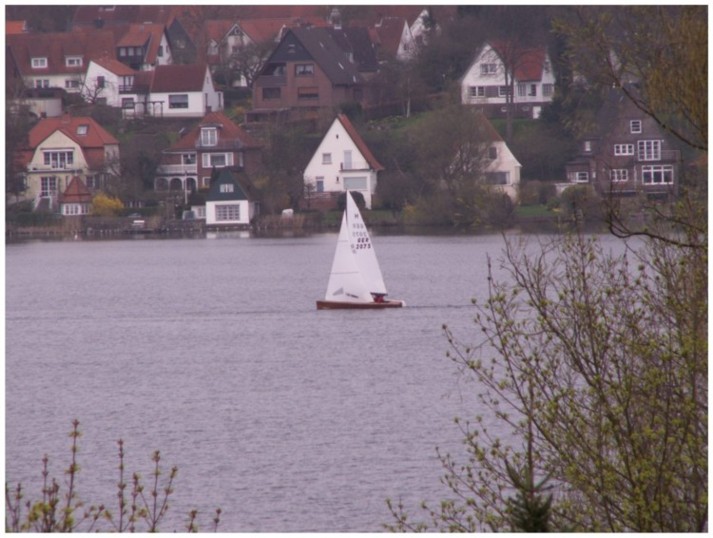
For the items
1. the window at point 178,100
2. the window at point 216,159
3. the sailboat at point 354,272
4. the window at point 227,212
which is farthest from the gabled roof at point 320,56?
the sailboat at point 354,272

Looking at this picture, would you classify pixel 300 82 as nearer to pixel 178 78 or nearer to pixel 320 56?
pixel 320 56

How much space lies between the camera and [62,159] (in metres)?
91.1

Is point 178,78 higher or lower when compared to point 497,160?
higher

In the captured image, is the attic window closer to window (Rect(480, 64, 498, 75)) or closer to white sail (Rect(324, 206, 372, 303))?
window (Rect(480, 64, 498, 75))

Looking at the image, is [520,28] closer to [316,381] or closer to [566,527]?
[316,381]

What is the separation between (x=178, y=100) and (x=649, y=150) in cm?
3097

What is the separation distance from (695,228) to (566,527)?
8.48 ft

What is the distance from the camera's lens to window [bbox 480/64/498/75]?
92.6 metres

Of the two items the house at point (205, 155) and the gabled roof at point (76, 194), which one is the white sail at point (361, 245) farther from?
the house at point (205, 155)

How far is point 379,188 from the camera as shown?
84.8m

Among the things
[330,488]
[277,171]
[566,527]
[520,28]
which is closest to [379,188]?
[277,171]

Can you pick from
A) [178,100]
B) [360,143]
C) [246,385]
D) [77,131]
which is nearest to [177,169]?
[77,131]

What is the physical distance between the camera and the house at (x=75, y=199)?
87.7m

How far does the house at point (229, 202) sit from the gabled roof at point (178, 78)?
34.6ft
